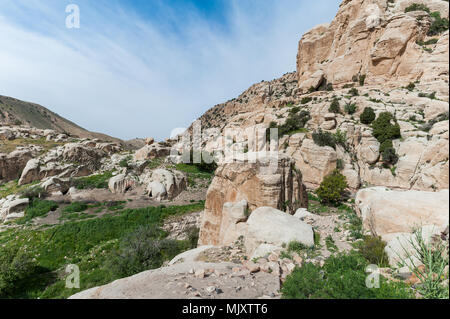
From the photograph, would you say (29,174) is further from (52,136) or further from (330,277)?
(330,277)

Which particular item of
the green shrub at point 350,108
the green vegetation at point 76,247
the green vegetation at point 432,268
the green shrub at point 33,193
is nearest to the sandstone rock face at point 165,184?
the green vegetation at point 76,247

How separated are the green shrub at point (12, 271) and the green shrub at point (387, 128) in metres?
18.5

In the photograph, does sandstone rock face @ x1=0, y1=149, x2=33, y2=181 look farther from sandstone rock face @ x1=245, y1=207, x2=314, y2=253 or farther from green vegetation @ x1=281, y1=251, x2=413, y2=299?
green vegetation @ x1=281, y1=251, x2=413, y2=299

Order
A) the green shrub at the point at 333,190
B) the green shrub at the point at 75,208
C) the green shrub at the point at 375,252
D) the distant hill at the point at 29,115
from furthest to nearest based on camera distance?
the distant hill at the point at 29,115
the green shrub at the point at 75,208
the green shrub at the point at 333,190
the green shrub at the point at 375,252

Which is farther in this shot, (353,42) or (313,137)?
(353,42)

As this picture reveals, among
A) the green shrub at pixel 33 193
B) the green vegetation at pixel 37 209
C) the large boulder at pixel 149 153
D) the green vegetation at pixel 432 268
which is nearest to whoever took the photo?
the green vegetation at pixel 432 268

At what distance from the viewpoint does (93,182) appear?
61.0 ft

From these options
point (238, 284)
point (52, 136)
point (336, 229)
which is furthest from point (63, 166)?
point (336, 229)

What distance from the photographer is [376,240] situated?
13.1ft

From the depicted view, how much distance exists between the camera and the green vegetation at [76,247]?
25.6 ft

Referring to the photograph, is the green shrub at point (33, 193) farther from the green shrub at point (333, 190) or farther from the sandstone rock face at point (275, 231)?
the green shrub at point (333, 190)

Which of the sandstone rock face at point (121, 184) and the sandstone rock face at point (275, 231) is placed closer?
the sandstone rock face at point (275, 231)

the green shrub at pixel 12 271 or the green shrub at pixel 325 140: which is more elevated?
the green shrub at pixel 325 140
